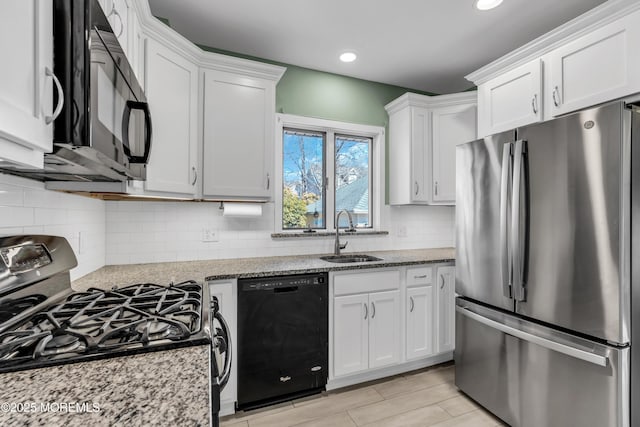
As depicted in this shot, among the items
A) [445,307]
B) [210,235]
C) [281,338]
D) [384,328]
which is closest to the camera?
[281,338]

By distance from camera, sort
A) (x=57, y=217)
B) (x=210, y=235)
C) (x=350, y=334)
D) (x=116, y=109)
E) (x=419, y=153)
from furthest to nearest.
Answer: (x=419, y=153), (x=210, y=235), (x=350, y=334), (x=57, y=217), (x=116, y=109)

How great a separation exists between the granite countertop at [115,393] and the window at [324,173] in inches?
79.9

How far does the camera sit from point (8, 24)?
1.94ft

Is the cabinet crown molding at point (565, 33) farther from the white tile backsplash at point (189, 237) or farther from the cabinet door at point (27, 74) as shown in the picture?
the cabinet door at point (27, 74)

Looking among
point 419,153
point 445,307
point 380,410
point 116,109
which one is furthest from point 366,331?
point 116,109

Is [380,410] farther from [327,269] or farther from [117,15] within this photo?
[117,15]

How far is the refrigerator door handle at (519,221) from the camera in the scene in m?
1.71

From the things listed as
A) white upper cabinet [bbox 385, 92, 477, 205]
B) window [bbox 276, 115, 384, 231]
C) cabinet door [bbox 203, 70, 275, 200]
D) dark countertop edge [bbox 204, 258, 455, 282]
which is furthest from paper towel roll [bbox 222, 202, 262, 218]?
white upper cabinet [bbox 385, 92, 477, 205]

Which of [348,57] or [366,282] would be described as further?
[348,57]

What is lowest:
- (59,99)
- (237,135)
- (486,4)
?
(59,99)

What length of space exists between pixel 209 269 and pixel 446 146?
Result: 7.59ft

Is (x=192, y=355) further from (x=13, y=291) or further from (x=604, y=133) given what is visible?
(x=604, y=133)

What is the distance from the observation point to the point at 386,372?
7.89ft

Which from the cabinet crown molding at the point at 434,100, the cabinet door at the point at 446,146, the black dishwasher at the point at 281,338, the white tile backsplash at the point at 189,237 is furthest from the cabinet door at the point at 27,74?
the cabinet door at the point at 446,146
